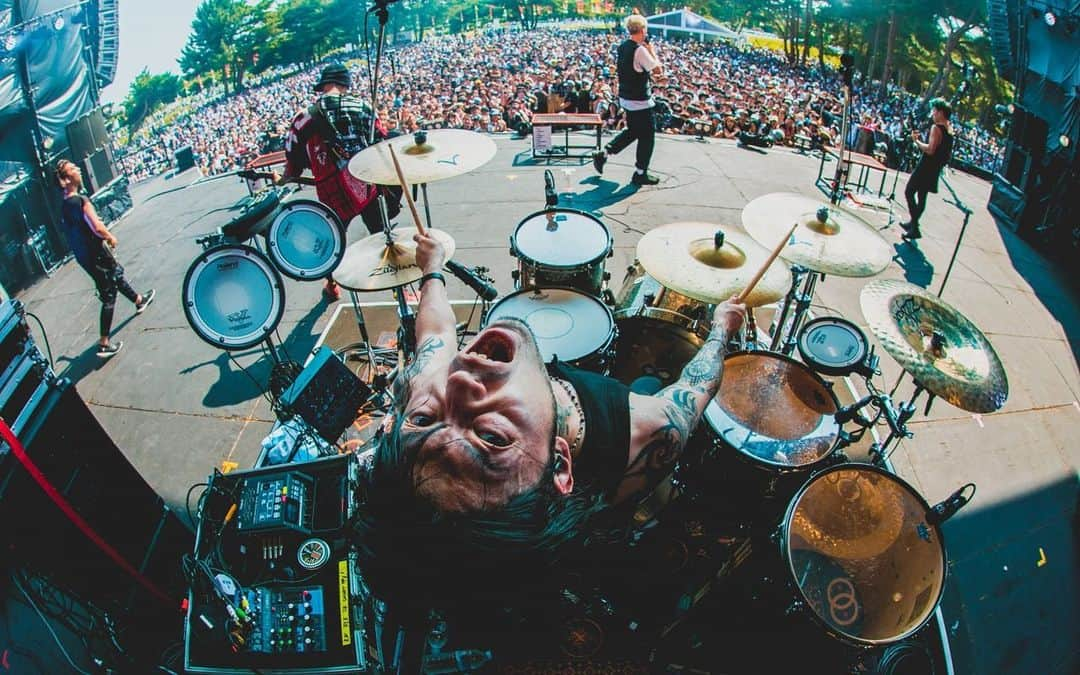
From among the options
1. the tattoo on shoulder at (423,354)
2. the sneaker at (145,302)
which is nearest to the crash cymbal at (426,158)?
the tattoo on shoulder at (423,354)

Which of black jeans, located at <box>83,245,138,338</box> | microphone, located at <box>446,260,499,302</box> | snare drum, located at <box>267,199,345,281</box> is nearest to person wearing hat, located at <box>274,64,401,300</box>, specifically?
snare drum, located at <box>267,199,345,281</box>

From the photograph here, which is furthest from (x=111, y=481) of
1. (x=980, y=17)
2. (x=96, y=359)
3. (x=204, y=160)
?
(x=980, y=17)

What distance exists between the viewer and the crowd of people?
43.9ft

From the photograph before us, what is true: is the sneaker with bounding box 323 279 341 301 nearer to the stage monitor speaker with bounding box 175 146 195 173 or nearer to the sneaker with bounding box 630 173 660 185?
the sneaker with bounding box 630 173 660 185

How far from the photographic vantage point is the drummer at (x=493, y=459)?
1.43 metres

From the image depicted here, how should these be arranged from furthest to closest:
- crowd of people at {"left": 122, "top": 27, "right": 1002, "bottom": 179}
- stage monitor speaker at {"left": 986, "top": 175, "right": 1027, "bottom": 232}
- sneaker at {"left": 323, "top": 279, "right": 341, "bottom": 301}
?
crowd of people at {"left": 122, "top": 27, "right": 1002, "bottom": 179}, stage monitor speaker at {"left": 986, "top": 175, "right": 1027, "bottom": 232}, sneaker at {"left": 323, "top": 279, "right": 341, "bottom": 301}

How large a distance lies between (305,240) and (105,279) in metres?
3.37

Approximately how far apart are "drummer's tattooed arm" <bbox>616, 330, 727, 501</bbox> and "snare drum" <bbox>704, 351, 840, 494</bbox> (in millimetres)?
590

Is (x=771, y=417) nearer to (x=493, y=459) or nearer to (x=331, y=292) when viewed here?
(x=493, y=459)

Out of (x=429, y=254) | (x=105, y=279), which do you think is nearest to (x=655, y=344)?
(x=429, y=254)

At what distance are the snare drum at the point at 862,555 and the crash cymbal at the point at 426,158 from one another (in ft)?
9.86

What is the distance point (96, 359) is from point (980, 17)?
124 ft

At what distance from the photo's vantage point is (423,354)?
6.68 ft

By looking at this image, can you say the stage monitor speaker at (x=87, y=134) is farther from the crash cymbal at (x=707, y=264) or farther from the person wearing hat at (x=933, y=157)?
the person wearing hat at (x=933, y=157)
